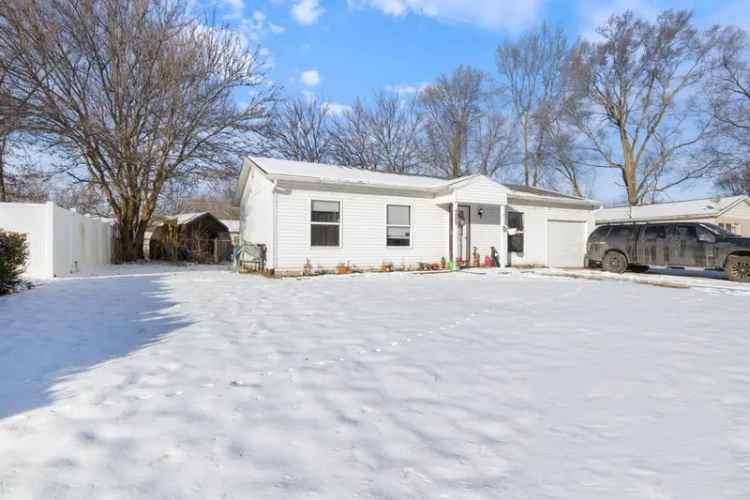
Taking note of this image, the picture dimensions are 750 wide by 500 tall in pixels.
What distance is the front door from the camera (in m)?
13.8

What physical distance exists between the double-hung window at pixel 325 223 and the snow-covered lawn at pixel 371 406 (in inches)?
244

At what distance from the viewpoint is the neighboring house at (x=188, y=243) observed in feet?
62.6

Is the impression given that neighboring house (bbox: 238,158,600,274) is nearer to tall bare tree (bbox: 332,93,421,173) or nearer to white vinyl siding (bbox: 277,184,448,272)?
white vinyl siding (bbox: 277,184,448,272)

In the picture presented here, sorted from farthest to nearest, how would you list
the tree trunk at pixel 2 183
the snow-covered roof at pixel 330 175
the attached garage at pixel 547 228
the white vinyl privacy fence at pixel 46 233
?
1. the tree trunk at pixel 2 183
2. the attached garage at pixel 547 228
3. the snow-covered roof at pixel 330 175
4. the white vinyl privacy fence at pixel 46 233

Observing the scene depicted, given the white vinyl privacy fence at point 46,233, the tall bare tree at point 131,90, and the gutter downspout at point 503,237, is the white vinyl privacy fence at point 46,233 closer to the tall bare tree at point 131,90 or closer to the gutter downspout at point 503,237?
the tall bare tree at point 131,90

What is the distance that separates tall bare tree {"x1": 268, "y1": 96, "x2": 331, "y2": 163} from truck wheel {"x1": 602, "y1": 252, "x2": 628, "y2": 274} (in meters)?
20.3

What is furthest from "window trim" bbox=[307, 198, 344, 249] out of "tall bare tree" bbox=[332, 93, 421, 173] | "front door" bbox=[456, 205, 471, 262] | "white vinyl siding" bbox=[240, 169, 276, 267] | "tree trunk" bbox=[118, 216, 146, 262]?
"tall bare tree" bbox=[332, 93, 421, 173]

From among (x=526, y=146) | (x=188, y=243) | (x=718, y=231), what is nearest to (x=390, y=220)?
(x=718, y=231)

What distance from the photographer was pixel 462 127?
2720 cm

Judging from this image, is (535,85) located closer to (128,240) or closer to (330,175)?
(330,175)

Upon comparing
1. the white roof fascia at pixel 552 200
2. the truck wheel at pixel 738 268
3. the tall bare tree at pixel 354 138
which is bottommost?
the truck wheel at pixel 738 268

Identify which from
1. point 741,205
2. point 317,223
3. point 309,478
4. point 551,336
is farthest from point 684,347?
point 741,205

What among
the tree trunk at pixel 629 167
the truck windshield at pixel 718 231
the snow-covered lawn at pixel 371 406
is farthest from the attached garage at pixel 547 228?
the tree trunk at pixel 629 167

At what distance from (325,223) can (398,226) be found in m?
2.40
